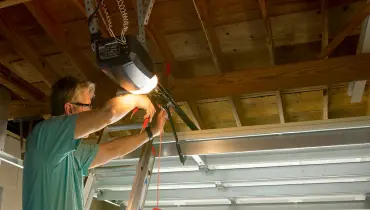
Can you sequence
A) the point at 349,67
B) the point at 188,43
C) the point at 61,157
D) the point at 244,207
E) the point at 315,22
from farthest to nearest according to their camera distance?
1. the point at 244,207
2. the point at 188,43
3. the point at 315,22
4. the point at 349,67
5. the point at 61,157

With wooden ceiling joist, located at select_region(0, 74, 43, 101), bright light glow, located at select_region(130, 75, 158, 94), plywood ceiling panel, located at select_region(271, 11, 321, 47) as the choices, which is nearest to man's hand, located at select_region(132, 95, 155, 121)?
bright light glow, located at select_region(130, 75, 158, 94)

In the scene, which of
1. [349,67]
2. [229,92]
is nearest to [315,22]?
[349,67]

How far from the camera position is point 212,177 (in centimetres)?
336

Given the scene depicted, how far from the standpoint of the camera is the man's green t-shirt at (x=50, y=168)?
6.24 ft

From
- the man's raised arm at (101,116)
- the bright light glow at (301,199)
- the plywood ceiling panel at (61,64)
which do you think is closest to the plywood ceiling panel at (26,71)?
the plywood ceiling panel at (61,64)

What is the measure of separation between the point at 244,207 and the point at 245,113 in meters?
0.90

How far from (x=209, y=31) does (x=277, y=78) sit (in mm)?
585

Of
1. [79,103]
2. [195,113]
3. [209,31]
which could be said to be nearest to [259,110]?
[195,113]

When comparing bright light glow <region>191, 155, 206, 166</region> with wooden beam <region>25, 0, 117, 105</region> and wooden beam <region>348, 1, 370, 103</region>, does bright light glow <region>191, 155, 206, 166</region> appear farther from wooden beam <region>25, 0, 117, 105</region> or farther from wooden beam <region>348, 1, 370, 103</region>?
wooden beam <region>348, 1, 370, 103</region>

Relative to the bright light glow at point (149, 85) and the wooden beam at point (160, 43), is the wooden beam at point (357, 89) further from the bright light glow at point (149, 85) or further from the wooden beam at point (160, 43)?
the bright light glow at point (149, 85)

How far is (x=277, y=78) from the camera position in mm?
2873

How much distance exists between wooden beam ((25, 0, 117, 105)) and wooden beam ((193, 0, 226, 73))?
82 centimetres

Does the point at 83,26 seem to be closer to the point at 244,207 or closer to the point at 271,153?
the point at 271,153

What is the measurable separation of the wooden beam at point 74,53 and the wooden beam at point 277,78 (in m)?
0.54
